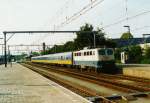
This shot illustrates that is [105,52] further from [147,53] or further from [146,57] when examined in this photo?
[146,57]

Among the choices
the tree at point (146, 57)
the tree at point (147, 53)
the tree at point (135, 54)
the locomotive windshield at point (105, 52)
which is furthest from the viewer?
the tree at point (135, 54)

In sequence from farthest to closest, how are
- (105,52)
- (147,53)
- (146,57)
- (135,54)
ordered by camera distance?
(135,54)
(146,57)
(147,53)
(105,52)

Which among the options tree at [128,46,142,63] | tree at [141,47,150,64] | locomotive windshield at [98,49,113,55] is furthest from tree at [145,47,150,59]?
locomotive windshield at [98,49,113,55]

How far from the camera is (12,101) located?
47.9 ft

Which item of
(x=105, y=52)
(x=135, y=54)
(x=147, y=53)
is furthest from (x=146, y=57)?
(x=105, y=52)

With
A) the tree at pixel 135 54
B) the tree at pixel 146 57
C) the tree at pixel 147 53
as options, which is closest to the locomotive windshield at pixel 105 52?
the tree at pixel 146 57

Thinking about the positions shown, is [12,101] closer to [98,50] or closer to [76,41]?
[98,50]

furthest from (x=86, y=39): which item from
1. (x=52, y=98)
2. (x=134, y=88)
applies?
(x=52, y=98)

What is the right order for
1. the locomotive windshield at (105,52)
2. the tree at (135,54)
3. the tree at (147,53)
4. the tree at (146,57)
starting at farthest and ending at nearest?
the tree at (135,54) → the tree at (147,53) → the tree at (146,57) → the locomotive windshield at (105,52)

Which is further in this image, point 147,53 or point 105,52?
point 147,53

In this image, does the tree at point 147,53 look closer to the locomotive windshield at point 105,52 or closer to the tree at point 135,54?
the tree at point 135,54

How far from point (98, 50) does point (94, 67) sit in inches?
85.5

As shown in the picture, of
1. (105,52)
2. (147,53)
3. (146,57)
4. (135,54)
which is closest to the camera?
(105,52)

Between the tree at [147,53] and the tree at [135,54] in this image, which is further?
the tree at [135,54]
